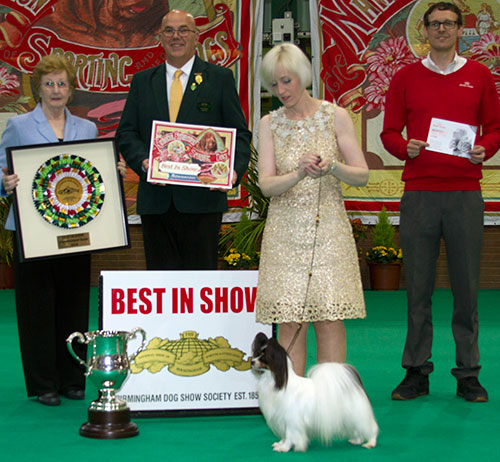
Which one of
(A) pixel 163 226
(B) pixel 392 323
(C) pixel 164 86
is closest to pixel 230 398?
(A) pixel 163 226

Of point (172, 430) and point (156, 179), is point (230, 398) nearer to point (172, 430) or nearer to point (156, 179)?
point (172, 430)

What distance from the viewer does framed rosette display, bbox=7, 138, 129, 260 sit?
3.48m

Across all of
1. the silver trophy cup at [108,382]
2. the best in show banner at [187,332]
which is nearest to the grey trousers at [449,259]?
the best in show banner at [187,332]

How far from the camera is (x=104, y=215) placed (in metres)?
3.63

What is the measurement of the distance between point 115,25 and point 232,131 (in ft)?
19.5

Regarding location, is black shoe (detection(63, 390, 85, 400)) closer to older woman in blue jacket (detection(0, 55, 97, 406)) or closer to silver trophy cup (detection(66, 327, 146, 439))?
older woman in blue jacket (detection(0, 55, 97, 406))

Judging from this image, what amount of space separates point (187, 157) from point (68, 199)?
0.60 meters

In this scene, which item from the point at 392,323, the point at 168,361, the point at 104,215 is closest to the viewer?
the point at 168,361

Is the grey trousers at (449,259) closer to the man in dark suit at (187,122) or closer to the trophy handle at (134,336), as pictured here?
the man in dark suit at (187,122)

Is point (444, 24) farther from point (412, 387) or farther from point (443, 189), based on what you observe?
point (412, 387)

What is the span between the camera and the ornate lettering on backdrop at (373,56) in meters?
8.82

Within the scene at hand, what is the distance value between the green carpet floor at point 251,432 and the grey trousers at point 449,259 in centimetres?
24

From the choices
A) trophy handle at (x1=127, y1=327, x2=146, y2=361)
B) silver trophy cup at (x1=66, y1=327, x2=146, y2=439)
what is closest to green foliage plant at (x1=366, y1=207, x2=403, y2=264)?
trophy handle at (x1=127, y1=327, x2=146, y2=361)

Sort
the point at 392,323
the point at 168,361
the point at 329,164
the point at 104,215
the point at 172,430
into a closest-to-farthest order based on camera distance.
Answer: the point at 329,164
the point at 172,430
the point at 168,361
the point at 104,215
the point at 392,323
